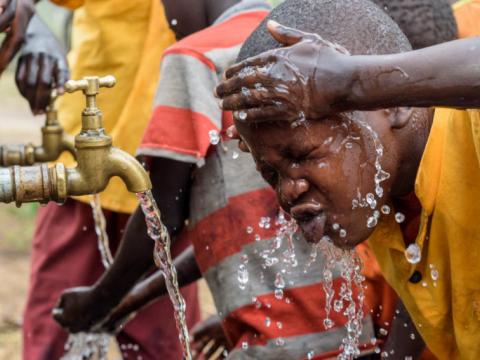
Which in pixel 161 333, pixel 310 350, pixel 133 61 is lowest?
pixel 161 333

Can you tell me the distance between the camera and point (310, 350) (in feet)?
7.09

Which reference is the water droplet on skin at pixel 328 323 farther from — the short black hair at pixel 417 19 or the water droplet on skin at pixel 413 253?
the short black hair at pixel 417 19

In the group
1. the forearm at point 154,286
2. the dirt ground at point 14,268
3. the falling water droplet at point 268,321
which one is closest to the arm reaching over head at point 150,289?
the forearm at point 154,286

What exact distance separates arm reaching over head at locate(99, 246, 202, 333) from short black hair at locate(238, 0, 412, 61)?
919mm

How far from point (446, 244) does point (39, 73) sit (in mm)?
1272

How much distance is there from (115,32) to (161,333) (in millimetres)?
985

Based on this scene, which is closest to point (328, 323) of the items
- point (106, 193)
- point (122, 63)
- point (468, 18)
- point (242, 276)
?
point (242, 276)

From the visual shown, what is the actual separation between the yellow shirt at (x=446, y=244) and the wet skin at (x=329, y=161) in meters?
0.07

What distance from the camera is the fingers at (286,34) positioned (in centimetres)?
160

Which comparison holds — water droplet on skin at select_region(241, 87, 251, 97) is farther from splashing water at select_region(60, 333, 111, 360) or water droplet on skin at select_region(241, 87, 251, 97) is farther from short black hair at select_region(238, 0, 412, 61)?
splashing water at select_region(60, 333, 111, 360)

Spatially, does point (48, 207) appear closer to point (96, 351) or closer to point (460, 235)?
point (96, 351)

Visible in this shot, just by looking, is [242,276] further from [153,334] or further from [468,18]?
[153,334]

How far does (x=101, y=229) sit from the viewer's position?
2982mm

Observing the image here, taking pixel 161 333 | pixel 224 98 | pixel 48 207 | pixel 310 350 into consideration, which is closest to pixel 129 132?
pixel 48 207
